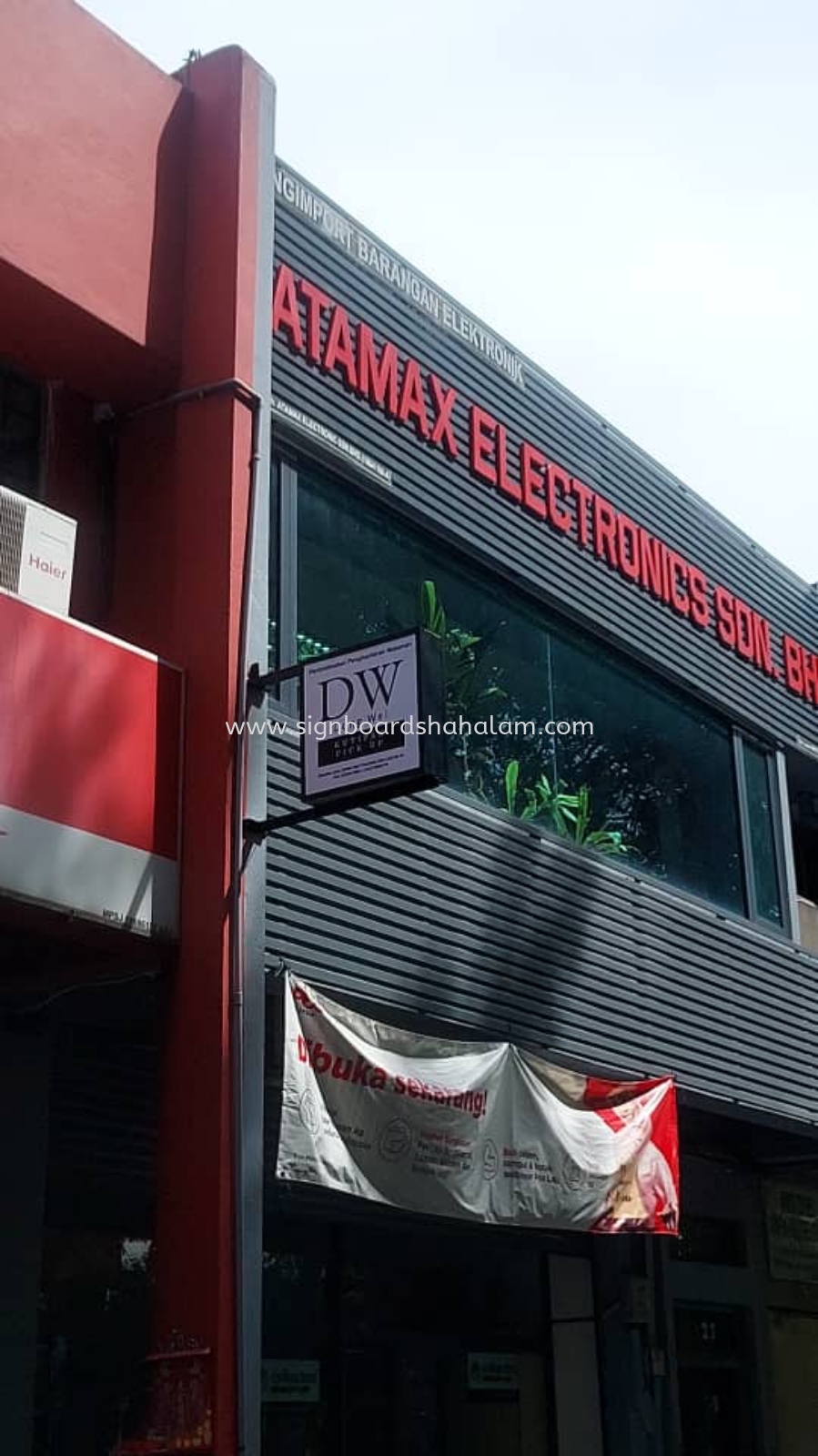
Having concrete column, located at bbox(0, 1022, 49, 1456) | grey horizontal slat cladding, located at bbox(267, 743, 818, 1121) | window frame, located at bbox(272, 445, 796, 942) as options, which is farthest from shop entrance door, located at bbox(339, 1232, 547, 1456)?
concrete column, located at bbox(0, 1022, 49, 1456)

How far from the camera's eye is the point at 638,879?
12797 millimetres

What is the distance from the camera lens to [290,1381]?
37.6ft

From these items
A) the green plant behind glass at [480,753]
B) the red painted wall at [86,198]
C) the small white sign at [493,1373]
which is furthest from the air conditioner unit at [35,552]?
the small white sign at [493,1373]

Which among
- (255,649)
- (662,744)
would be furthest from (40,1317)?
(662,744)

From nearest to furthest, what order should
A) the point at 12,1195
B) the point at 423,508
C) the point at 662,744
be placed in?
the point at 12,1195, the point at 423,508, the point at 662,744

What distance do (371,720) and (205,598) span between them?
117 centimetres

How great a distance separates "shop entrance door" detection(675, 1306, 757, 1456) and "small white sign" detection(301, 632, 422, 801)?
8045 millimetres

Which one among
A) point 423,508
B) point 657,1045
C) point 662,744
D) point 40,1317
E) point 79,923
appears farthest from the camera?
point 662,744

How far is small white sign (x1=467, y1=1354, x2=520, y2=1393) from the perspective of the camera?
13047 millimetres

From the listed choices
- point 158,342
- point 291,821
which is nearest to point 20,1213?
point 291,821

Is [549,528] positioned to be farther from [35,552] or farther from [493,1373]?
[493,1373]

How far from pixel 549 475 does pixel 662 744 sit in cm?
237

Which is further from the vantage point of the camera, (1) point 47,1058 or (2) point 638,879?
(2) point 638,879

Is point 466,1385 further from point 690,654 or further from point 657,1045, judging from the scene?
point 690,654
